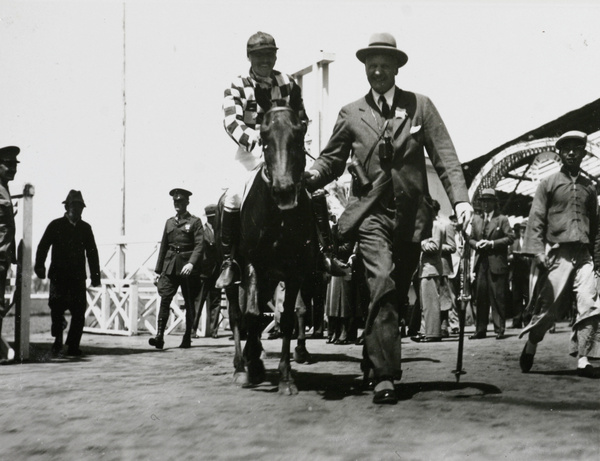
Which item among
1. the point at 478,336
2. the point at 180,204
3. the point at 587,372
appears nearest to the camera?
the point at 587,372

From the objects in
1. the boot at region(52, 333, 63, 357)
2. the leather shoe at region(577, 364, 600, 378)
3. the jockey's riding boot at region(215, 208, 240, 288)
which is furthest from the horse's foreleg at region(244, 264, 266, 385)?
the boot at region(52, 333, 63, 357)

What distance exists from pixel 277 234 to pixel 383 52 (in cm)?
175

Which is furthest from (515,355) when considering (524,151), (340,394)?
(524,151)

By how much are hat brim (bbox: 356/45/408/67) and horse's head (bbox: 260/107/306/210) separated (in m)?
0.79

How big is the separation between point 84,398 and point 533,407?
3486 mm

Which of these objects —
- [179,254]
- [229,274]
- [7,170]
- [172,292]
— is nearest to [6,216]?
[7,170]

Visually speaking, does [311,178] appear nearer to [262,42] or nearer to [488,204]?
[262,42]

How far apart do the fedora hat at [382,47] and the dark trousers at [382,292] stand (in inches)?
52.3

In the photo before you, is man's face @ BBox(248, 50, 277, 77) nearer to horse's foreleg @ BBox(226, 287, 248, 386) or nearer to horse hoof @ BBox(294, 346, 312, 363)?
horse's foreleg @ BBox(226, 287, 248, 386)

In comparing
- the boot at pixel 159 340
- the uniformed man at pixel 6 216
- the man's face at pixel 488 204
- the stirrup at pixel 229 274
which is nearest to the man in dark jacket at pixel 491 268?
the man's face at pixel 488 204

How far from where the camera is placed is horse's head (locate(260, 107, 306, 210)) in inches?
265

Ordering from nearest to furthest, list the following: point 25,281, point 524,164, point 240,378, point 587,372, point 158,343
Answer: point 240,378, point 587,372, point 25,281, point 158,343, point 524,164

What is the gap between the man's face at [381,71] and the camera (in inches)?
287

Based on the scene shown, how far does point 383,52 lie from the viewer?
23.8 feet
